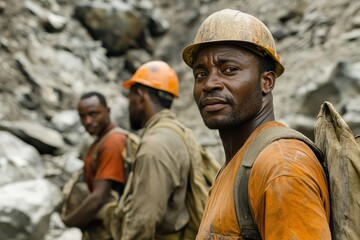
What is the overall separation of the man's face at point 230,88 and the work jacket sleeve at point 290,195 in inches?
14.9

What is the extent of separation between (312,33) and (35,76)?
5929 mm

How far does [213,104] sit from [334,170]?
0.60 metres

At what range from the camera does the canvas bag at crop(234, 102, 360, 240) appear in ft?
5.99

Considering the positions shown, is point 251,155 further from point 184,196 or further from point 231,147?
point 184,196

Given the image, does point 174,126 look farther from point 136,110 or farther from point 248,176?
point 248,176

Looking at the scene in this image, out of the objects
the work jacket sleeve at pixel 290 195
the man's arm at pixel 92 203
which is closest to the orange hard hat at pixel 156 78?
the man's arm at pixel 92 203

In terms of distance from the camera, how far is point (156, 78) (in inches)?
187

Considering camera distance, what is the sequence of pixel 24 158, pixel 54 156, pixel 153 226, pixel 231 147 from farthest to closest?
pixel 54 156
pixel 24 158
pixel 153 226
pixel 231 147

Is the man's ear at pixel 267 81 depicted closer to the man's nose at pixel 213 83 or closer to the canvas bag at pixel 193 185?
the man's nose at pixel 213 83

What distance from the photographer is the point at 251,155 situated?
6.76 feet

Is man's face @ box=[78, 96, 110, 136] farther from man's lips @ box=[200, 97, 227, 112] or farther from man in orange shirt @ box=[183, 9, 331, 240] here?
man's lips @ box=[200, 97, 227, 112]

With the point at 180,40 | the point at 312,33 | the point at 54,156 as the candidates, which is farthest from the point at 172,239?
the point at 180,40

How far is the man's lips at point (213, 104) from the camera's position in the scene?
2271 mm

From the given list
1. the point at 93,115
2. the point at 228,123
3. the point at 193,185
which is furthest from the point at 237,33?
the point at 93,115
